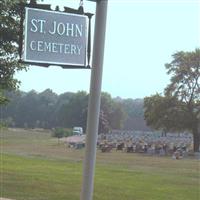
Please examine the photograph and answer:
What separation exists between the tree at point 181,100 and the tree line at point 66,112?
50.2 meters

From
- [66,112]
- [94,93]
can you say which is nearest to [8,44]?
[94,93]

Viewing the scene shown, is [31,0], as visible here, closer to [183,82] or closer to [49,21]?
[49,21]

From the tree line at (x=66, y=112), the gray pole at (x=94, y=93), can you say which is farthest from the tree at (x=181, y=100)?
the gray pole at (x=94, y=93)

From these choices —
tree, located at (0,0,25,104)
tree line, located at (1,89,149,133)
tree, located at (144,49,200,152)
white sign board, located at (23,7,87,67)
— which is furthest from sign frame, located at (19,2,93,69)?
tree line, located at (1,89,149,133)

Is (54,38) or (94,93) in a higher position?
(54,38)

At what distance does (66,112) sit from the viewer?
129125 mm

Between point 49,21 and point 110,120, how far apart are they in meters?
124

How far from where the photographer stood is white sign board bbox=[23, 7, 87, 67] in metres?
5.30

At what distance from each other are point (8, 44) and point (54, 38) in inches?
242

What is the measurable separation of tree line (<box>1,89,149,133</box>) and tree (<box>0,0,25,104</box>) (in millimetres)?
103446

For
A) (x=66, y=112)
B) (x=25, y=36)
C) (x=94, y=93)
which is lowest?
(x=94, y=93)

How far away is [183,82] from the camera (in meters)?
65.2

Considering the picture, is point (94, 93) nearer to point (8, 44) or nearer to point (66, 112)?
point (8, 44)

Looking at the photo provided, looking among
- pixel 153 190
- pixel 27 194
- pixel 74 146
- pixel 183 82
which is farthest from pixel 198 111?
pixel 27 194
